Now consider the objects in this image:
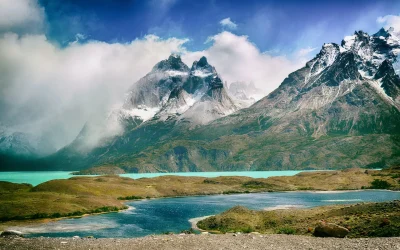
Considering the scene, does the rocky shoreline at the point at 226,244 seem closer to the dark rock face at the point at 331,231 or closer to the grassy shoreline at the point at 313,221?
the dark rock face at the point at 331,231

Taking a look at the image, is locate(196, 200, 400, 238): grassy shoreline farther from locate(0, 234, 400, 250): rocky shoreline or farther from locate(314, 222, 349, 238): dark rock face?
locate(0, 234, 400, 250): rocky shoreline

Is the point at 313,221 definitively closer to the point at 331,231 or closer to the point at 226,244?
the point at 331,231

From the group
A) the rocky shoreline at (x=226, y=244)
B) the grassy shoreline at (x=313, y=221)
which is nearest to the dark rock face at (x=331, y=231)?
the grassy shoreline at (x=313, y=221)

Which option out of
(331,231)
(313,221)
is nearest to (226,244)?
(331,231)

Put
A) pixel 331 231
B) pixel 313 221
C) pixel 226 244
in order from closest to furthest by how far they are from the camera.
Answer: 1. pixel 226 244
2. pixel 331 231
3. pixel 313 221

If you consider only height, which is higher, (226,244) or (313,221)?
(226,244)

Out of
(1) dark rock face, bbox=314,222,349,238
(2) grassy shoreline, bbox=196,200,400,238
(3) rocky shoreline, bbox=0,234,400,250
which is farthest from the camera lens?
(2) grassy shoreline, bbox=196,200,400,238

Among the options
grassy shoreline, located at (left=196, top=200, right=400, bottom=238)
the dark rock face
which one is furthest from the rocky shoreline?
grassy shoreline, located at (left=196, top=200, right=400, bottom=238)

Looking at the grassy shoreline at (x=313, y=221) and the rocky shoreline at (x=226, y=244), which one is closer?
the rocky shoreline at (x=226, y=244)

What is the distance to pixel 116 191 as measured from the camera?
647 feet

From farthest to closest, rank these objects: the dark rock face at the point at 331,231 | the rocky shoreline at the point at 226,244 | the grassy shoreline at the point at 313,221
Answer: the grassy shoreline at the point at 313,221 < the dark rock face at the point at 331,231 < the rocky shoreline at the point at 226,244

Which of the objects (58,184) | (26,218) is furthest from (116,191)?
(26,218)

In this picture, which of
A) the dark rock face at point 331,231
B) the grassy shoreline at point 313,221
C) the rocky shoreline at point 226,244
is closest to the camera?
the rocky shoreline at point 226,244

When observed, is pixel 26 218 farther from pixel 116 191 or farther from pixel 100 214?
pixel 116 191
